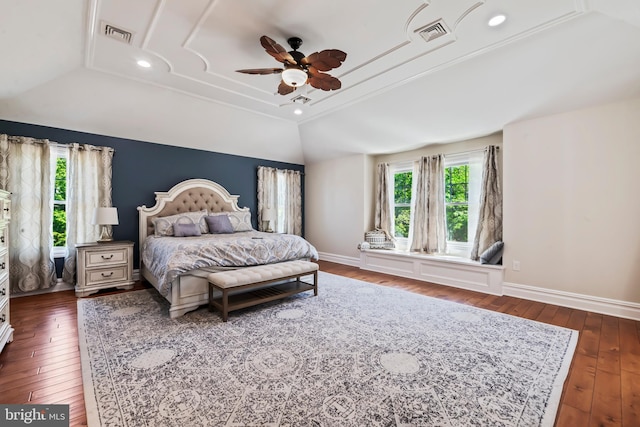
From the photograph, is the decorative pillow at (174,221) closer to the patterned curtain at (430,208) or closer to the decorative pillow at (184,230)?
the decorative pillow at (184,230)

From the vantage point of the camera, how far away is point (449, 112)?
391 cm

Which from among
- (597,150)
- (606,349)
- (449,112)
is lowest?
(606,349)

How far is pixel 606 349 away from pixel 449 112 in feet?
10.1

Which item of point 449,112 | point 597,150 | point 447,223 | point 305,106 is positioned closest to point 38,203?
point 305,106

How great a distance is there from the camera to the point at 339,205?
20.4 ft

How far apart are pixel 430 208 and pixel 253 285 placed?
3379 millimetres

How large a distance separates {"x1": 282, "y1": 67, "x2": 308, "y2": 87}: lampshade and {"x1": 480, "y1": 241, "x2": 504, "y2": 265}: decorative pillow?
11.1 ft

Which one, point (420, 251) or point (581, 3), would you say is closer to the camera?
point (581, 3)

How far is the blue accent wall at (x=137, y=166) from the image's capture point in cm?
395

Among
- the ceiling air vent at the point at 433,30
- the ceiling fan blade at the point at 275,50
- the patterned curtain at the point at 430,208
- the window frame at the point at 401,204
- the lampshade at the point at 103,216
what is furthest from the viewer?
the window frame at the point at 401,204

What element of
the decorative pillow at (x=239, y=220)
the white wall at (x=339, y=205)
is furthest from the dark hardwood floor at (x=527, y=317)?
the white wall at (x=339, y=205)

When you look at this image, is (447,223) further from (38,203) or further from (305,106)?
(38,203)

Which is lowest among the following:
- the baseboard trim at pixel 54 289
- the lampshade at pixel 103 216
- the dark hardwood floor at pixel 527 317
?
the dark hardwood floor at pixel 527 317

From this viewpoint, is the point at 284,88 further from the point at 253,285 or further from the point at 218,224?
the point at 218,224
